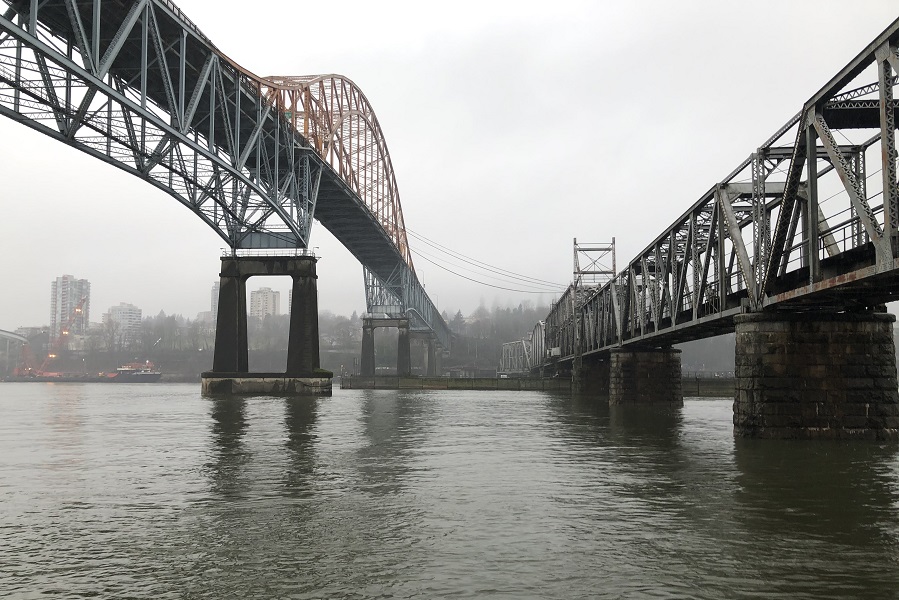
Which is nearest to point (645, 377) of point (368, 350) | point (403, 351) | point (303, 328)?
point (303, 328)

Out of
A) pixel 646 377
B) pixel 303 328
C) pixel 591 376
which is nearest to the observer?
pixel 646 377

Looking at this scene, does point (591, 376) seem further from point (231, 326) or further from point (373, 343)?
point (373, 343)

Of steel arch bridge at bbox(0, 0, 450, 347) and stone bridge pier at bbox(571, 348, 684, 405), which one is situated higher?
steel arch bridge at bbox(0, 0, 450, 347)

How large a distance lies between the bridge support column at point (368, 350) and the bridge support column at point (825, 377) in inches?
4490

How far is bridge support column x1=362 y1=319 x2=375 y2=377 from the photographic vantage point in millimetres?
137125

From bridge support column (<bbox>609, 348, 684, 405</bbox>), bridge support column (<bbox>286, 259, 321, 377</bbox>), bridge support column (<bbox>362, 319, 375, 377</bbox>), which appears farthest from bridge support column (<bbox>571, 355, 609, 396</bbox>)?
bridge support column (<bbox>362, 319, 375, 377</bbox>)

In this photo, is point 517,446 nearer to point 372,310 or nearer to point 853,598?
point 853,598

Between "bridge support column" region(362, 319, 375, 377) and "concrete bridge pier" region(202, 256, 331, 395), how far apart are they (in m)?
67.2

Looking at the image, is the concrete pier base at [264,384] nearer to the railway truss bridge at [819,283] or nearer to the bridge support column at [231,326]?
the bridge support column at [231,326]

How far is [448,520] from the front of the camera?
43.0ft

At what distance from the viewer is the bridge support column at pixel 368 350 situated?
137 metres

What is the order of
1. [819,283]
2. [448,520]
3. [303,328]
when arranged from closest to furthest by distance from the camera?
[448,520], [819,283], [303,328]

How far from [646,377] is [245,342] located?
1374 inches

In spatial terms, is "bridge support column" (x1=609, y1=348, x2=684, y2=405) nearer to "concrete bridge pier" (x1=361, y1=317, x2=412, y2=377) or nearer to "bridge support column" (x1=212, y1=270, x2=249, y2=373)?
"bridge support column" (x1=212, y1=270, x2=249, y2=373)
